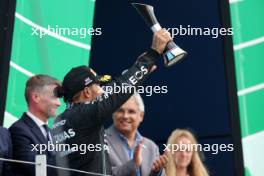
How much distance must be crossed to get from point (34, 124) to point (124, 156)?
63 cm

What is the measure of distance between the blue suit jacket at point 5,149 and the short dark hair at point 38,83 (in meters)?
0.42

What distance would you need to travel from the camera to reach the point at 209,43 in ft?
18.2

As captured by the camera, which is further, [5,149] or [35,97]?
[35,97]

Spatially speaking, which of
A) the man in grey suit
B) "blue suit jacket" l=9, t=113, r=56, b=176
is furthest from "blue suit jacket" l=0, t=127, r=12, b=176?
the man in grey suit

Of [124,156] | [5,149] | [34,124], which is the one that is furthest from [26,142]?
[124,156]

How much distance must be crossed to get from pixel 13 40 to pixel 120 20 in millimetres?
778

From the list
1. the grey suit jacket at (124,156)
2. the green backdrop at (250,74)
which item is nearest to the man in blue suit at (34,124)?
the grey suit jacket at (124,156)

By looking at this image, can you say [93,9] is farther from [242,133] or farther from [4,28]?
[242,133]

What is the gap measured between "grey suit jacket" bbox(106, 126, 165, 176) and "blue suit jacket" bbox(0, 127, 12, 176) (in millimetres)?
665

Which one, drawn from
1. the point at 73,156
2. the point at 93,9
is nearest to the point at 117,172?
the point at 73,156

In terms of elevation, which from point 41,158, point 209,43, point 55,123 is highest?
point 209,43

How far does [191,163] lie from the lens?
5332 mm

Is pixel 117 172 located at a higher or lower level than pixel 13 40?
lower

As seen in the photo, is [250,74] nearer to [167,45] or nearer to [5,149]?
[167,45]
